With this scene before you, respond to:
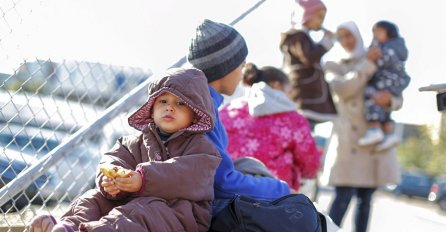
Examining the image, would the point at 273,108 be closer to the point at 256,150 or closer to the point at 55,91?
the point at 256,150

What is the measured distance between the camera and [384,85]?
23.0 ft

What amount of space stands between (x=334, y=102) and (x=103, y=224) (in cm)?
436

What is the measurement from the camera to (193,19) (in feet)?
16.7

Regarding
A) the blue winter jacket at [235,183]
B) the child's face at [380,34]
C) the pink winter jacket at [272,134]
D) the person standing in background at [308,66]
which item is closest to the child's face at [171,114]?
the blue winter jacket at [235,183]

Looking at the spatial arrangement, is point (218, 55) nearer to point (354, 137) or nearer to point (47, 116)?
point (47, 116)

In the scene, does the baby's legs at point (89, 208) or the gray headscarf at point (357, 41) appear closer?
the baby's legs at point (89, 208)

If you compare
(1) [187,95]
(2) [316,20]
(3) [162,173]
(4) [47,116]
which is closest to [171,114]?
(1) [187,95]

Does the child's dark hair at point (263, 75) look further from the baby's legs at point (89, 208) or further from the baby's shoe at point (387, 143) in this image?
the baby's legs at point (89, 208)

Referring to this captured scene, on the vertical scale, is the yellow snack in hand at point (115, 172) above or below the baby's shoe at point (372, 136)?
above

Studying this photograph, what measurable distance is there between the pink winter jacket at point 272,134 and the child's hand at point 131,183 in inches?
87.8

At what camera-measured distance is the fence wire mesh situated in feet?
14.1

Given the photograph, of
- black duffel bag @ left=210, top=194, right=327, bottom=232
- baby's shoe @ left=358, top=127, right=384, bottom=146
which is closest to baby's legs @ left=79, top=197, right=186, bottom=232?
black duffel bag @ left=210, top=194, right=327, bottom=232

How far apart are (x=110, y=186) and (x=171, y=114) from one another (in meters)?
0.41

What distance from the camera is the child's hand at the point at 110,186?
3.29m
